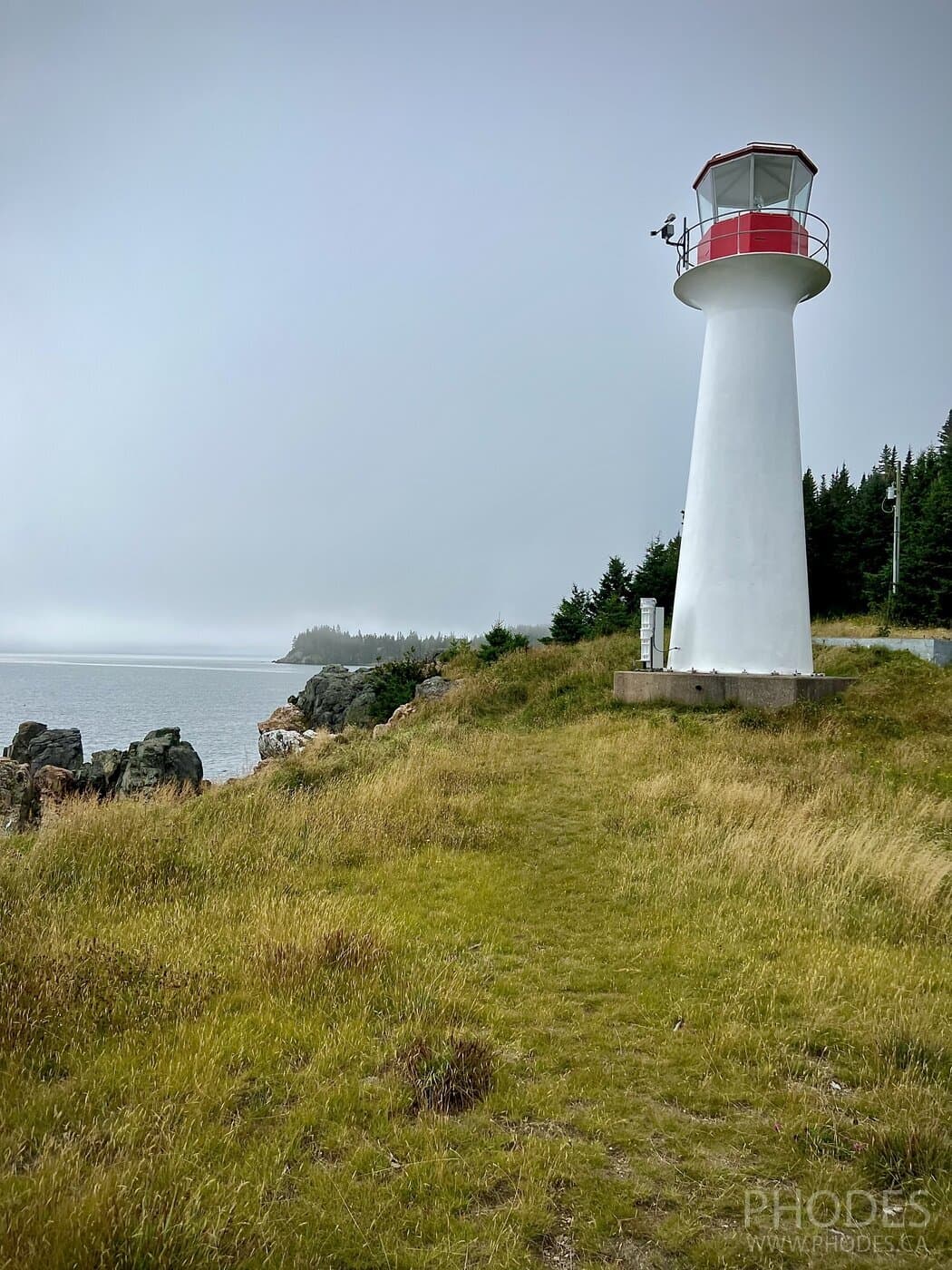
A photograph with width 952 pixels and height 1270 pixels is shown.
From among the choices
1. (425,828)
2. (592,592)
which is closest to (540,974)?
(425,828)

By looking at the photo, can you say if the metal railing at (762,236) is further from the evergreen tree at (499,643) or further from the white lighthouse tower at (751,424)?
the evergreen tree at (499,643)

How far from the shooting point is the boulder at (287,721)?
33562 millimetres

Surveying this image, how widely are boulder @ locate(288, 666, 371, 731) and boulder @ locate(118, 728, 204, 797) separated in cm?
877

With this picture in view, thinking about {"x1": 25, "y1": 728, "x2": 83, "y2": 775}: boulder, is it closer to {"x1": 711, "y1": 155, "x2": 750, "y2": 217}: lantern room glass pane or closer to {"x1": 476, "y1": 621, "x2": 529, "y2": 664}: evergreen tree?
{"x1": 476, "y1": 621, "x2": 529, "y2": 664}: evergreen tree

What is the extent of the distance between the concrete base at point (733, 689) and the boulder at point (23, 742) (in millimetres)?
22198

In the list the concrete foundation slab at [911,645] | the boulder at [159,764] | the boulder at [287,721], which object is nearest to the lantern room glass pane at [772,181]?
the concrete foundation slab at [911,645]

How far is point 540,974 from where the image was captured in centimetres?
569

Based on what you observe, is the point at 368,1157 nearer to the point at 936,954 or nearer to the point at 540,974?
the point at 540,974

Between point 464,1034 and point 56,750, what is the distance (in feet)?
89.2

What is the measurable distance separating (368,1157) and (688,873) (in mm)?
5205

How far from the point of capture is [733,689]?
59.6ft

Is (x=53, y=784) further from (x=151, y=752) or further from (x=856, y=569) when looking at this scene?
(x=856, y=569)

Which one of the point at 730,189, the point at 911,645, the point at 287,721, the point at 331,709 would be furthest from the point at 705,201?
the point at 287,721

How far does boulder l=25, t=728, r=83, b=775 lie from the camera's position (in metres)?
26.6
